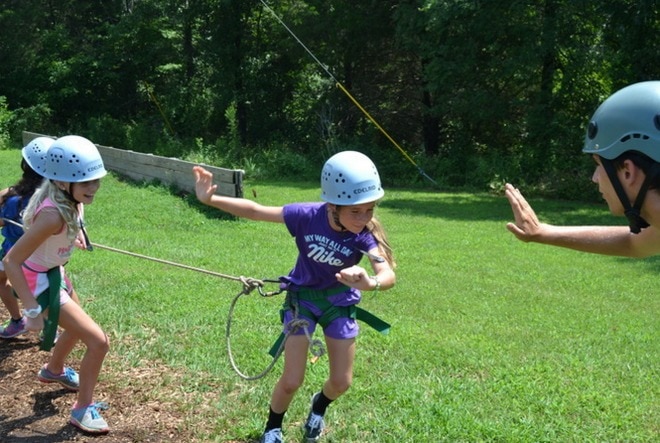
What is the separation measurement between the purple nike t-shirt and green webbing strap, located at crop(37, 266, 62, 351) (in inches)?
58.1

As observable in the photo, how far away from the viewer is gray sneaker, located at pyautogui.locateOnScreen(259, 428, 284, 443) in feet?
14.3

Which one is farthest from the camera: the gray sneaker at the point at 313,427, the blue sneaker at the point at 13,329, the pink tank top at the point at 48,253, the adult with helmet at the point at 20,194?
the blue sneaker at the point at 13,329

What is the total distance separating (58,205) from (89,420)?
137cm

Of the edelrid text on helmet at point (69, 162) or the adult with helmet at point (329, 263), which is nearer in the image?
the adult with helmet at point (329, 263)

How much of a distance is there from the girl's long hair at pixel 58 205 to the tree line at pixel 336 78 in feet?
55.0

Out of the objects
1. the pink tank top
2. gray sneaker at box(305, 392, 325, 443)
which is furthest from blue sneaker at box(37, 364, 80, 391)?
gray sneaker at box(305, 392, 325, 443)

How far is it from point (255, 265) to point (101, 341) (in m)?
4.98

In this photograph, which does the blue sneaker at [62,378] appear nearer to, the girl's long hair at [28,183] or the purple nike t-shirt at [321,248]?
the girl's long hair at [28,183]

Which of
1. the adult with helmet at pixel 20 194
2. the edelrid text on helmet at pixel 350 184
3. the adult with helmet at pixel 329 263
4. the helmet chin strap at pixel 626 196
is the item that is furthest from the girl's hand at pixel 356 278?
the adult with helmet at pixel 20 194

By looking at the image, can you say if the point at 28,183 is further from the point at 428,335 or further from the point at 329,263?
the point at 428,335

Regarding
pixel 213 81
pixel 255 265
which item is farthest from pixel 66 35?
pixel 255 265

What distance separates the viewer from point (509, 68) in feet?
70.3

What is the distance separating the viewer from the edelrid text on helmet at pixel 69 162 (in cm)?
457

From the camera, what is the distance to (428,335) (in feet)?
22.1
